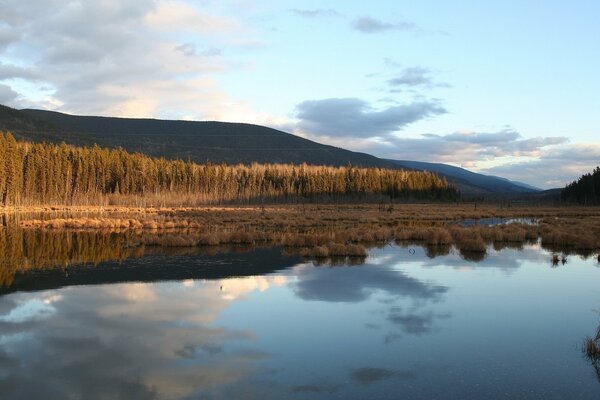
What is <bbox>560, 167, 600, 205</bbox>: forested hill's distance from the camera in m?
107

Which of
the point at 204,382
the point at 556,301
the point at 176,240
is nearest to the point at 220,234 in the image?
the point at 176,240

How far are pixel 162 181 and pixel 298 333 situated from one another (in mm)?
102011

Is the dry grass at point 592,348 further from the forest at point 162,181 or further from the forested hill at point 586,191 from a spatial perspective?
the forested hill at point 586,191

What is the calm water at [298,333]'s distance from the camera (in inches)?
351

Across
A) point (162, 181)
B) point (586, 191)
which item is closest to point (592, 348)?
point (162, 181)

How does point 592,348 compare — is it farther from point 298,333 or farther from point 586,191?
point 586,191

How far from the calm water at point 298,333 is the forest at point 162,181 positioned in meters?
67.5

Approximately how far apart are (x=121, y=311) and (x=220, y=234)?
17.9 m

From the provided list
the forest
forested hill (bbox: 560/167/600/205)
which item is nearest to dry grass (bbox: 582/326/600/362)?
the forest

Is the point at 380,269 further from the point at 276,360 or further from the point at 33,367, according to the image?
the point at 33,367

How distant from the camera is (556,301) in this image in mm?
→ 15852

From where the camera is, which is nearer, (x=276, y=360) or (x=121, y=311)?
(x=276, y=360)

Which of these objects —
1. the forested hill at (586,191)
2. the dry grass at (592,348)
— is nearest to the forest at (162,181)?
the forested hill at (586,191)

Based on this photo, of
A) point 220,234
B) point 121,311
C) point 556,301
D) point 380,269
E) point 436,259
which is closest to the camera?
point 121,311
